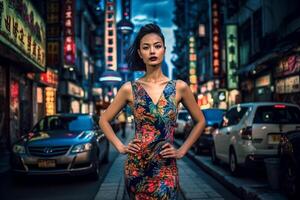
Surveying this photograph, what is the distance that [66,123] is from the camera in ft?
40.1

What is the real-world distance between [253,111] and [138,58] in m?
7.22

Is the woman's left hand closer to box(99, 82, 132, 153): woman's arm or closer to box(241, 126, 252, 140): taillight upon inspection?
box(99, 82, 132, 153): woman's arm

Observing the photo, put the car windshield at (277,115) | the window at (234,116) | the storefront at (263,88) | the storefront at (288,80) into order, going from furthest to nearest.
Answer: the storefront at (263,88)
the storefront at (288,80)
the window at (234,116)
the car windshield at (277,115)

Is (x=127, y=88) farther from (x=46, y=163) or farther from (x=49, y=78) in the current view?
(x=49, y=78)

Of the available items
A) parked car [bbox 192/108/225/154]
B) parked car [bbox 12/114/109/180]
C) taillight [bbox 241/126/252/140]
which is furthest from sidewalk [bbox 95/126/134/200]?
parked car [bbox 192/108/225/154]

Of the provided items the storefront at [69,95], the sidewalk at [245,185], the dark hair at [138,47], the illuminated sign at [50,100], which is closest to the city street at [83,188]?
the sidewalk at [245,185]

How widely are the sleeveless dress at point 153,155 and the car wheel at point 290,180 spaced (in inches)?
185

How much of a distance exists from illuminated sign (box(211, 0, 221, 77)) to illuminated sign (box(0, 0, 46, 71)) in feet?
57.8

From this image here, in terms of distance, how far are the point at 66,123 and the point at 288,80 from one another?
12251mm

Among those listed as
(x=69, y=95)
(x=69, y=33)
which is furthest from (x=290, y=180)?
(x=69, y=95)

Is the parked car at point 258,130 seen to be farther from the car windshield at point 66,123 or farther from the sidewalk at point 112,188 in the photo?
the car windshield at point 66,123

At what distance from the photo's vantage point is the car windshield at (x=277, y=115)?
1016 cm

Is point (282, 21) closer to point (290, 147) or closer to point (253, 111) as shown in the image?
point (253, 111)

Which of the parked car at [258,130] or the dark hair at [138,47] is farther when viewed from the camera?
the parked car at [258,130]
